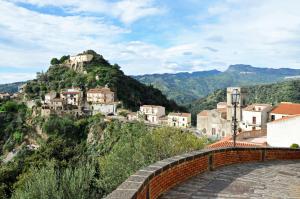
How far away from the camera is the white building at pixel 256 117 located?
5281 centimetres

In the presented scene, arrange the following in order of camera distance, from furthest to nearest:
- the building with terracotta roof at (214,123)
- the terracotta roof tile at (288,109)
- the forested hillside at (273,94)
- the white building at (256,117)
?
the forested hillside at (273,94), the building with terracotta roof at (214,123), the white building at (256,117), the terracotta roof tile at (288,109)

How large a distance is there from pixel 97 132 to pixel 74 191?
54.3 m

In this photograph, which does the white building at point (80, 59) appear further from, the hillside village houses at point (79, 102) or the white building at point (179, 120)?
the white building at point (179, 120)

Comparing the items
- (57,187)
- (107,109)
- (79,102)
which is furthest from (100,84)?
(57,187)

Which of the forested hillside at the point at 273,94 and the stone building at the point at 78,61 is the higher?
the stone building at the point at 78,61

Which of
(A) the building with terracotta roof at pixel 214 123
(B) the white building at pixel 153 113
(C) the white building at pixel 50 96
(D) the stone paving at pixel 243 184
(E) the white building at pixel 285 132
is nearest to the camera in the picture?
(D) the stone paving at pixel 243 184

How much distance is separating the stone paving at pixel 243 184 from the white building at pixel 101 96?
250ft

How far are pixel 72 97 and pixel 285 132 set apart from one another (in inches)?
2939

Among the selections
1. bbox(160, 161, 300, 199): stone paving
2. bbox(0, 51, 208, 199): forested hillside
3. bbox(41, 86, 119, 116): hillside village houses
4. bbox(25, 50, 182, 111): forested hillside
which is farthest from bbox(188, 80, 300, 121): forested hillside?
bbox(160, 161, 300, 199): stone paving

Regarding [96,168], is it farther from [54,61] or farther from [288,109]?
[54,61]

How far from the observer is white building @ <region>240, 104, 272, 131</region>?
52812 mm

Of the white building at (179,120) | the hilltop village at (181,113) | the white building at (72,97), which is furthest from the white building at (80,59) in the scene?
the white building at (179,120)

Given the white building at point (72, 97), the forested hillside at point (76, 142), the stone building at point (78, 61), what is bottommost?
the forested hillside at point (76, 142)

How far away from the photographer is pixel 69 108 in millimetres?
86000
